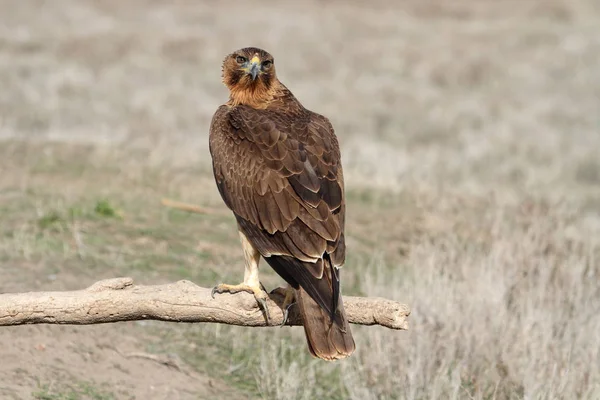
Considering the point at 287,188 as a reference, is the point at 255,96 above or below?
above

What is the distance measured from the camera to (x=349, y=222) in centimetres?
1052

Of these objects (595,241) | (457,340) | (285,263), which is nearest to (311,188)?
(285,263)

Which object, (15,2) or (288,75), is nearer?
(288,75)

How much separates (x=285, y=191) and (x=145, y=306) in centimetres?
102

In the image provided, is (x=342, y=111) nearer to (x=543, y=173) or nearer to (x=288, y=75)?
(x=288, y=75)

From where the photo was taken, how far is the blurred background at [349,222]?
6.45 meters

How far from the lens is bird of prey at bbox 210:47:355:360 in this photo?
15.7ft

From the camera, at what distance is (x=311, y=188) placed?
5.23 meters

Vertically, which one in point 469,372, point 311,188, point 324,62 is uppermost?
point 324,62

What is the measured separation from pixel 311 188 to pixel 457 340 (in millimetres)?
2245

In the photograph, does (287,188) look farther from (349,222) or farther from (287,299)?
(349,222)

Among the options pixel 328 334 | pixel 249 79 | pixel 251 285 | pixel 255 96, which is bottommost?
pixel 328 334

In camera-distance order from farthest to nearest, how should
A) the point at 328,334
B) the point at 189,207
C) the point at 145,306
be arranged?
the point at 189,207, the point at 145,306, the point at 328,334

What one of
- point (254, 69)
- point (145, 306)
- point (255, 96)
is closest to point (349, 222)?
point (255, 96)
